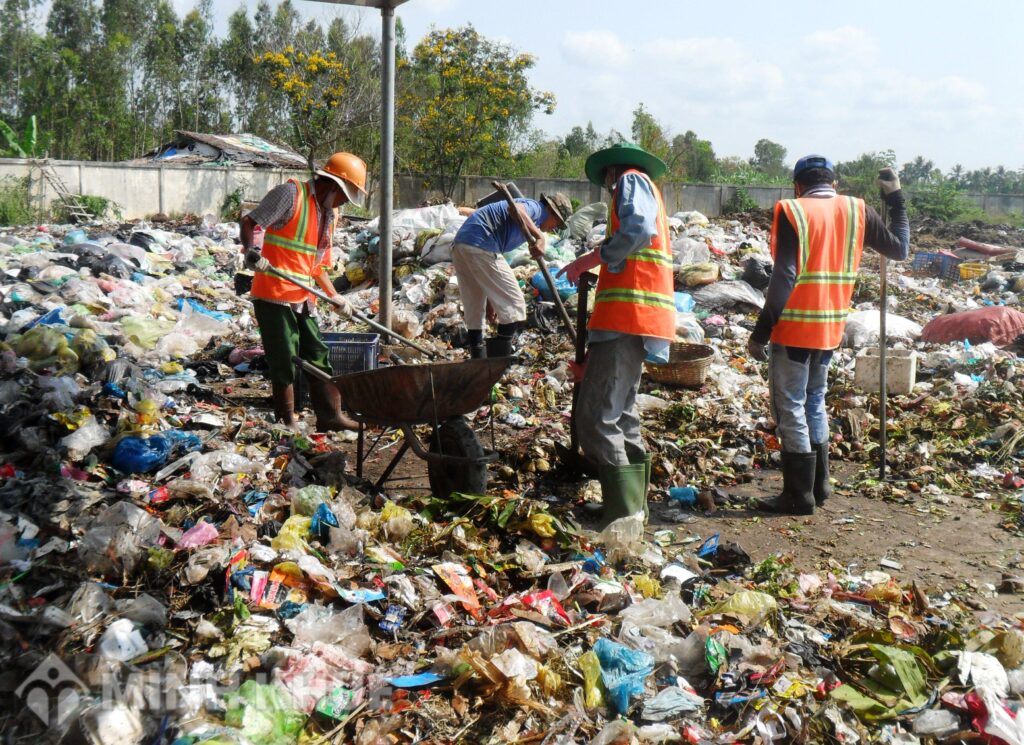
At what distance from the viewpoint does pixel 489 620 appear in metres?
2.87

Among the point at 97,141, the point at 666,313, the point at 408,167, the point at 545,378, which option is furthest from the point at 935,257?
the point at 97,141

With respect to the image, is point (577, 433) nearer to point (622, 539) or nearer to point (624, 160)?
point (622, 539)

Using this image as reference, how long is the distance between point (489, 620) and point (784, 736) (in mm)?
990

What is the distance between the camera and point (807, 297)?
4117 millimetres

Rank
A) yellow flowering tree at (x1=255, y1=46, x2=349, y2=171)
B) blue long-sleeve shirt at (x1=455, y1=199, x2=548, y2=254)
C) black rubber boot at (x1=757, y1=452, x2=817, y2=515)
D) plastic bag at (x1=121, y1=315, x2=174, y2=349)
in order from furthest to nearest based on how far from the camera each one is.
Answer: yellow flowering tree at (x1=255, y1=46, x2=349, y2=171) → plastic bag at (x1=121, y1=315, x2=174, y2=349) → blue long-sleeve shirt at (x1=455, y1=199, x2=548, y2=254) → black rubber boot at (x1=757, y1=452, x2=817, y2=515)

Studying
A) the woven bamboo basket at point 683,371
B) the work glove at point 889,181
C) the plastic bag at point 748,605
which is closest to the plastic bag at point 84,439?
the plastic bag at point 748,605

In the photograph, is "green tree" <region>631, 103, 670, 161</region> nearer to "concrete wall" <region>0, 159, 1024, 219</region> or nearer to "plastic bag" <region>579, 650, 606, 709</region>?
"concrete wall" <region>0, 159, 1024, 219</region>

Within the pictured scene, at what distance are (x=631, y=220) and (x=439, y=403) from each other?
1.19 m

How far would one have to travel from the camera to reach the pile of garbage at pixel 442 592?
2.43m

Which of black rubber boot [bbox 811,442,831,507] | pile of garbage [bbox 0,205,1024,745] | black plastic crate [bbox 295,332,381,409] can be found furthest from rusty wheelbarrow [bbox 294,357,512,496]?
black rubber boot [bbox 811,442,831,507]

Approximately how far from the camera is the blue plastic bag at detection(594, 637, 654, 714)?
2.54 metres

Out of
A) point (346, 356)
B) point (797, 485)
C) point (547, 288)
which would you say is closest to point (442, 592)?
point (797, 485)

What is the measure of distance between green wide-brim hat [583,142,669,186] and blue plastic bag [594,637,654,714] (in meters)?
2.09

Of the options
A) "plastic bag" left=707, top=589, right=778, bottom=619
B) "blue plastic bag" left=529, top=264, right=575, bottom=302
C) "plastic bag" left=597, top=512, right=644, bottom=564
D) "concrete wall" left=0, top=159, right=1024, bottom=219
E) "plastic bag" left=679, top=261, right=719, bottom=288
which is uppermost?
"concrete wall" left=0, top=159, right=1024, bottom=219
